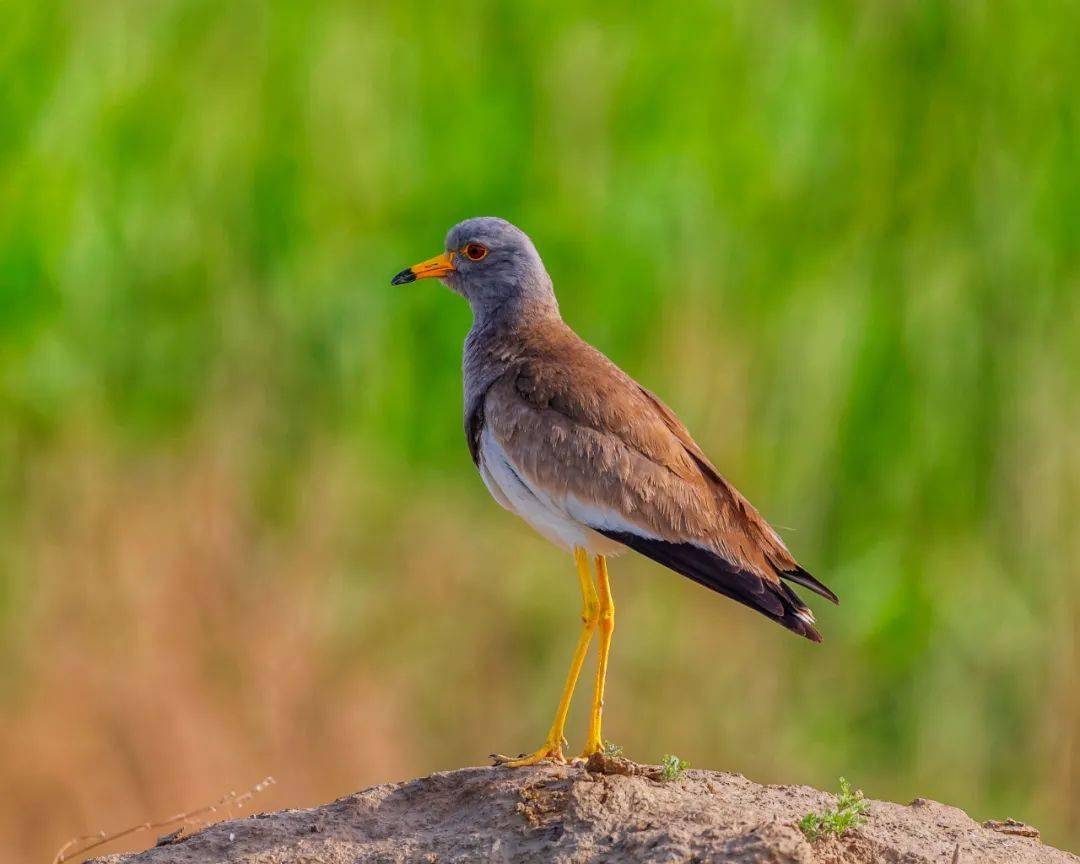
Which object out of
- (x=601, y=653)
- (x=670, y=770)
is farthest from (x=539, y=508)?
(x=670, y=770)

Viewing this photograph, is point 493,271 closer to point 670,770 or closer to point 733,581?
point 733,581

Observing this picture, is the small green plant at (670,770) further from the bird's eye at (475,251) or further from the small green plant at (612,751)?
the bird's eye at (475,251)

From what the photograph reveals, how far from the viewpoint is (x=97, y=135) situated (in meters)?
8.23

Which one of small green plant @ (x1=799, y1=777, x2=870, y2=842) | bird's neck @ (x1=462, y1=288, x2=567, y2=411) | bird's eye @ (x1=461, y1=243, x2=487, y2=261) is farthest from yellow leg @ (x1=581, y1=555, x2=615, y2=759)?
bird's eye @ (x1=461, y1=243, x2=487, y2=261)

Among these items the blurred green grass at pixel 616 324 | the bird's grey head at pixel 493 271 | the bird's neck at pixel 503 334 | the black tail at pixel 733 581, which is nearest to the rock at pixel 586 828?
the black tail at pixel 733 581

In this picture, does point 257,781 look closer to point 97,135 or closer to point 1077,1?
point 97,135

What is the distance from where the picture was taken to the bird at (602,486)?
5094 mm

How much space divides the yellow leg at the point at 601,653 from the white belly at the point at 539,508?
103 mm

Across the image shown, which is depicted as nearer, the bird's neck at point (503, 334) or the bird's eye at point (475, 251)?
the bird's neck at point (503, 334)

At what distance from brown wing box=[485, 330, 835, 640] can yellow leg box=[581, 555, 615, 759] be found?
26cm

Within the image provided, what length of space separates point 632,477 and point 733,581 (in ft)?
1.51

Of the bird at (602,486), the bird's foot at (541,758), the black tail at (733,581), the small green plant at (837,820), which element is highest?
the bird at (602,486)

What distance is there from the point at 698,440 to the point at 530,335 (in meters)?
2.52

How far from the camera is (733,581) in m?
4.99
